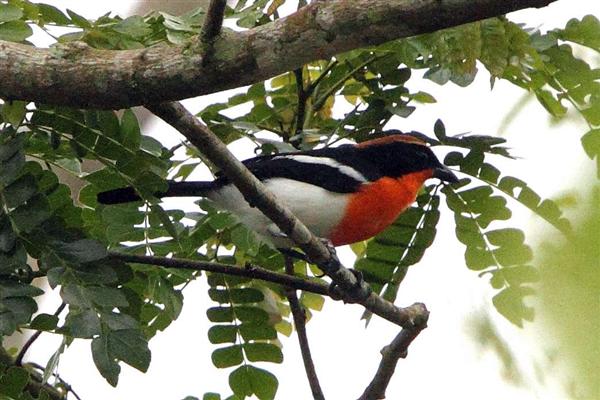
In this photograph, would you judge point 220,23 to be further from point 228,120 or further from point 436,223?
point 436,223

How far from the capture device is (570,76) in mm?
2924

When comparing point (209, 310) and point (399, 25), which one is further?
point (209, 310)

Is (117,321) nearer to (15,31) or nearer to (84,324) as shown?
(84,324)

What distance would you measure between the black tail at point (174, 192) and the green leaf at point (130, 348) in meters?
0.60

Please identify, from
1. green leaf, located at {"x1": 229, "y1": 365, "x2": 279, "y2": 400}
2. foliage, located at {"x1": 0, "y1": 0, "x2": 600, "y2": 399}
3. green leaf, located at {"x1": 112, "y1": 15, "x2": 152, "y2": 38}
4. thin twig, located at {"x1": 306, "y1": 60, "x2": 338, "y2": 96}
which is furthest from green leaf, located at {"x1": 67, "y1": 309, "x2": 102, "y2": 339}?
thin twig, located at {"x1": 306, "y1": 60, "x2": 338, "y2": 96}

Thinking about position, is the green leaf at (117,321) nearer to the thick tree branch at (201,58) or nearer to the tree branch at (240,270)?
the tree branch at (240,270)

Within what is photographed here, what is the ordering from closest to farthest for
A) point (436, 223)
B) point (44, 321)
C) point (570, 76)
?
1. point (44, 321)
2. point (570, 76)
3. point (436, 223)

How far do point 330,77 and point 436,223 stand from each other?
64cm

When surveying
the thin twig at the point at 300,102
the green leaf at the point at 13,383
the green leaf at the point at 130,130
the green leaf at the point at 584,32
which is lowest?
the green leaf at the point at 13,383

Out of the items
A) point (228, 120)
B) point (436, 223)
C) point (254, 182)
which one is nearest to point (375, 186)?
point (436, 223)

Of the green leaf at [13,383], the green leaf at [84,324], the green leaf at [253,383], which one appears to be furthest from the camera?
the green leaf at [253,383]

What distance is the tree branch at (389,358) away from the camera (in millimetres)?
2816

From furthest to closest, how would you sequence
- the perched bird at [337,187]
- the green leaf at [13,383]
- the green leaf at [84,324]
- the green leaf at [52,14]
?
the perched bird at [337,187] < the green leaf at [52,14] < the green leaf at [13,383] < the green leaf at [84,324]

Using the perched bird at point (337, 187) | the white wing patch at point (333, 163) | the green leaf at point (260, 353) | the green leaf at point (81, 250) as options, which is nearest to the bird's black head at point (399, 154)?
the perched bird at point (337, 187)
